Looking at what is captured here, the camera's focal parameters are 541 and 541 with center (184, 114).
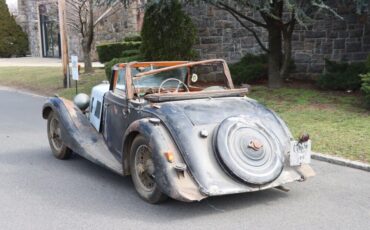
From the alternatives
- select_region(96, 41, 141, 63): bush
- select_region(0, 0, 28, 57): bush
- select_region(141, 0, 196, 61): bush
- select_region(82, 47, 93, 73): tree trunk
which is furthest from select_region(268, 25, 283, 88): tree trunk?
select_region(0, 0, 28, 57): bush

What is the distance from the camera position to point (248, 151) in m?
5.49

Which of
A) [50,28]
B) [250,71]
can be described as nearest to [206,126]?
[250,71]

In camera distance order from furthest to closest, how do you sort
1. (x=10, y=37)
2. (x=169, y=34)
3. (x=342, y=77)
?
(x=10, y=37)
(x=169, y=34)
(x=342, y=77)

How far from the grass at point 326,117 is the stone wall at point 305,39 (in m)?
1.54

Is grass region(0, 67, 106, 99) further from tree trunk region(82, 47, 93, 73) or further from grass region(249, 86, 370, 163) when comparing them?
grass region(249, 86, 370, 163)

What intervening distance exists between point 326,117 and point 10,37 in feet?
101

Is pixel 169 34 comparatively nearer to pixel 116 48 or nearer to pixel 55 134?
pixel 116 48

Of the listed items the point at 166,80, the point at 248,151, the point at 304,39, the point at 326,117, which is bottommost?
the point at 326,117

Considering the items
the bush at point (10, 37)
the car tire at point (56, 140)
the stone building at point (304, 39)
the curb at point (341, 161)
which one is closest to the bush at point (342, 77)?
the stone building at point (304, 39)

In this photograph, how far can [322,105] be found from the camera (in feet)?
36.5

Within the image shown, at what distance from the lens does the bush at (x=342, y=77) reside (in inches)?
482

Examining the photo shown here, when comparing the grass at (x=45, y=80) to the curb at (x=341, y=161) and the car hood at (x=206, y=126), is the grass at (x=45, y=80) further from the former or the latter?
the car hood at (x=206, y=126)

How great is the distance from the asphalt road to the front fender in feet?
0.89

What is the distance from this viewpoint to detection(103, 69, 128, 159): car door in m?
6.40
